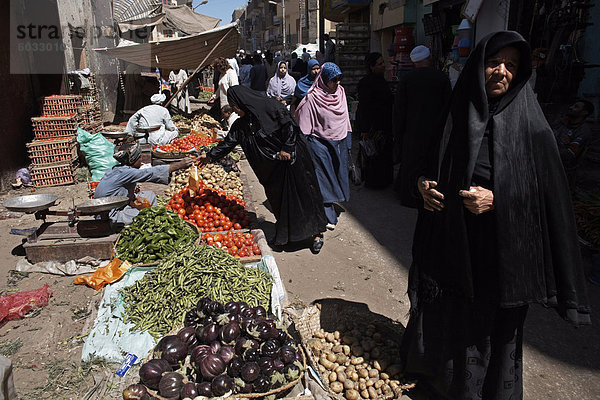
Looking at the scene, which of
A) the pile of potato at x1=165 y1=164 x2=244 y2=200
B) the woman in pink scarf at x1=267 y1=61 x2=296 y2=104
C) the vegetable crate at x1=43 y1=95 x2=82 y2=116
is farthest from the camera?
the woman in pink scarf at x1=267 y1=61 x2=296 y2=104

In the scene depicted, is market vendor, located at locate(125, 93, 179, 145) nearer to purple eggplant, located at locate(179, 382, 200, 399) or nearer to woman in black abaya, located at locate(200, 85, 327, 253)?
woman in black abaya, located at locate(200, 85, 327, 253)

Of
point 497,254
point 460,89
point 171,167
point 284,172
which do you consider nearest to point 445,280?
point 497,254

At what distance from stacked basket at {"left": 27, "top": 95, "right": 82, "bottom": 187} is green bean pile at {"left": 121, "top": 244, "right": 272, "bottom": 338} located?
524 centimetres

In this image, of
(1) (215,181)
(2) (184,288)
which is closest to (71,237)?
(2) (184,288)

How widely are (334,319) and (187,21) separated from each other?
15782mm

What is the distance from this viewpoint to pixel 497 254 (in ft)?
6.74

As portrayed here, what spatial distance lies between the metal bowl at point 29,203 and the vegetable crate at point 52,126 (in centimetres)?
422

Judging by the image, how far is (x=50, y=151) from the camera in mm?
7688

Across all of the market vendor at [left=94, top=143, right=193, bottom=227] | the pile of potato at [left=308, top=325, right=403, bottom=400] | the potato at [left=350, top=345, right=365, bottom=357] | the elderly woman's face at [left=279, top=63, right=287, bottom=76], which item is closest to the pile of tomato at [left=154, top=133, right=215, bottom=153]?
the elderly woman's face at [left=279, top=63, right=287, bottom=76]

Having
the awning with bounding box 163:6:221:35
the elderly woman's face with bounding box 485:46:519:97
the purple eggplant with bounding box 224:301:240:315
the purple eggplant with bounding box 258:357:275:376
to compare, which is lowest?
the purple eggplant with bounding box 258:357:275:376

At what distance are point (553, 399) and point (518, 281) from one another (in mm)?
1248

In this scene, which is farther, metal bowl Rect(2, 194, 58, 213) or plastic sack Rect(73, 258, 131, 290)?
metal bowl Rect(2, 194, 58, 213)

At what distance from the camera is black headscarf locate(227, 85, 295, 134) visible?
4.46 meters

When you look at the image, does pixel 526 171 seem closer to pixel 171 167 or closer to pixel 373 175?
pixel 171 167
